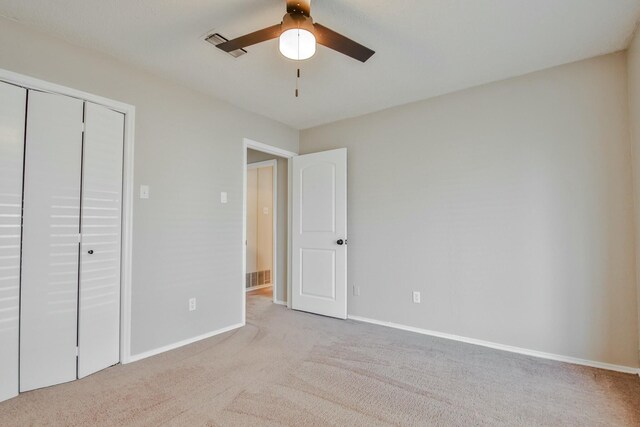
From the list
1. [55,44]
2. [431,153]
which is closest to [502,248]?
[431,153]

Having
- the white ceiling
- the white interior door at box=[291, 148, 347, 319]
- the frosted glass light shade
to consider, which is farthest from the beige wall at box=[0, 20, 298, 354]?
the frosted glass light shade

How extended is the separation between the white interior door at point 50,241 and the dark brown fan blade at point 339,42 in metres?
1.85

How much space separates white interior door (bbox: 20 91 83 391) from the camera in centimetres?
207

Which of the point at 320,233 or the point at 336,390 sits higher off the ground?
the point at 320,233

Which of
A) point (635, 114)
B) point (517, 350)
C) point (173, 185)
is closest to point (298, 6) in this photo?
point (173, 185)

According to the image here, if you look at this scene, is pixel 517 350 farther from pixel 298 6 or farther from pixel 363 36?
pixel 298 6

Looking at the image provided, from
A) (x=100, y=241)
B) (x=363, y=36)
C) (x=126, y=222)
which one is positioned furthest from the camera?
(x=126, y=222)

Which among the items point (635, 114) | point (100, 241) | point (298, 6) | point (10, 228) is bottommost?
point (100, 241)

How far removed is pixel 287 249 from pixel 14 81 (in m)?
→ 3.09

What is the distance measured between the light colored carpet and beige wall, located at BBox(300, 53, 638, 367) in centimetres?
37

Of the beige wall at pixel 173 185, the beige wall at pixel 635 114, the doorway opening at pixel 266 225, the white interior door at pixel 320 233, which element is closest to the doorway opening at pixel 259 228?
the doorway opening at pixel 266 225

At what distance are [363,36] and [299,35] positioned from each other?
727 millimetres

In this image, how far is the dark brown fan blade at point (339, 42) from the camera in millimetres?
1728

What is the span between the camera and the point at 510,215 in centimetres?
280
